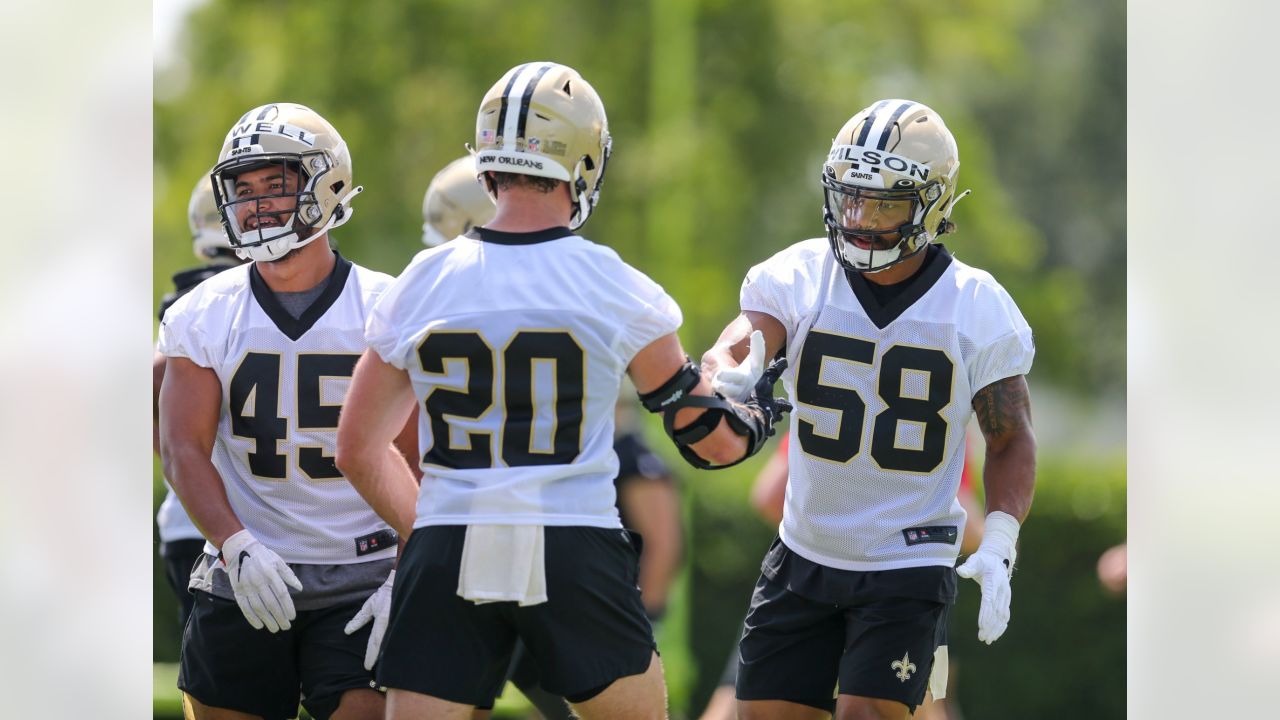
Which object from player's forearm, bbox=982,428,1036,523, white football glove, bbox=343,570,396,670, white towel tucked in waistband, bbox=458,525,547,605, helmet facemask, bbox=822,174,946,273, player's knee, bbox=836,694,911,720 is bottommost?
player's knee, bbox=836,694,911,720

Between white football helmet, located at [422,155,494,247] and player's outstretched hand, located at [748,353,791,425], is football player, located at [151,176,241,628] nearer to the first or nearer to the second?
white football helmet, located at [422,155,494,247]

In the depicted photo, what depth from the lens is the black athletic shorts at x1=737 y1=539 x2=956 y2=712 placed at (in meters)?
4.25

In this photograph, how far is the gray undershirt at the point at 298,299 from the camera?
4.38 metres

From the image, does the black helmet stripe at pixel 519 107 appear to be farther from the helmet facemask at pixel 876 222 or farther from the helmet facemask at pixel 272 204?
the helmet facemask at pixel 876 222

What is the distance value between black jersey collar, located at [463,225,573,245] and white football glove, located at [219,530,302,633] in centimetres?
117

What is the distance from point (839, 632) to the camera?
448 centimetres

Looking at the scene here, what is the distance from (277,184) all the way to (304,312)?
409 mm

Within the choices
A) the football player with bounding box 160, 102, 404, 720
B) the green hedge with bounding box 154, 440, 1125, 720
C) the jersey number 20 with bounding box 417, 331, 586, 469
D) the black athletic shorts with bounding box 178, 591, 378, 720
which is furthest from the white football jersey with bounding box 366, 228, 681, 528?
the green hedge with bounding box 154, 440, 1125, 720

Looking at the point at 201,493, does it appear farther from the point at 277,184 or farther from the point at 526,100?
the point at 526,100

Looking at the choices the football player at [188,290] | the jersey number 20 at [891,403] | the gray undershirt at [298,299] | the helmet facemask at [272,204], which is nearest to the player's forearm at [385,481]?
the gray undershirt at [298,299]

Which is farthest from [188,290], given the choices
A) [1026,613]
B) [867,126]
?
[1026,613]
